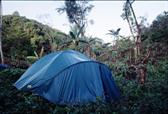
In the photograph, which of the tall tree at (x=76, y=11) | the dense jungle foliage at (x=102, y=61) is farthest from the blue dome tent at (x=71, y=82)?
the tall tree at (x=76, y=11)

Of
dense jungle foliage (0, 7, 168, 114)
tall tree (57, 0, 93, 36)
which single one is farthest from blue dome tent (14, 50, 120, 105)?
tall tree (57, 0, 93, 36)

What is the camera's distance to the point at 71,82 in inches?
309

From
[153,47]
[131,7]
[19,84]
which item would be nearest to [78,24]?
[131,7]

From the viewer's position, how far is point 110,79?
28.6ft

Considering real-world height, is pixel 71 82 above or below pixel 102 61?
above

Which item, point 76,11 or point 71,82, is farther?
point 76,11

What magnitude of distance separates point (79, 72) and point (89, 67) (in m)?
0.39

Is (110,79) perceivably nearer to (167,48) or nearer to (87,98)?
(87,98)

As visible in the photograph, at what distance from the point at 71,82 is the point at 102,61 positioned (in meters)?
14.1

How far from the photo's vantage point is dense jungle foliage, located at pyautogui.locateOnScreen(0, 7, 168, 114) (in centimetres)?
658

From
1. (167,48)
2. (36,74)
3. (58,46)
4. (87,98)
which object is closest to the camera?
(87,98)

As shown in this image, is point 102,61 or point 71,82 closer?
point 71,82

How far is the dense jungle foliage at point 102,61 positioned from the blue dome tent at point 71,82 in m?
0.33

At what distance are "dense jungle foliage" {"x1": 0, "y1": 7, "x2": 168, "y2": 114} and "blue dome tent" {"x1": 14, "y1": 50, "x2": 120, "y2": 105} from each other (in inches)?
13.0
